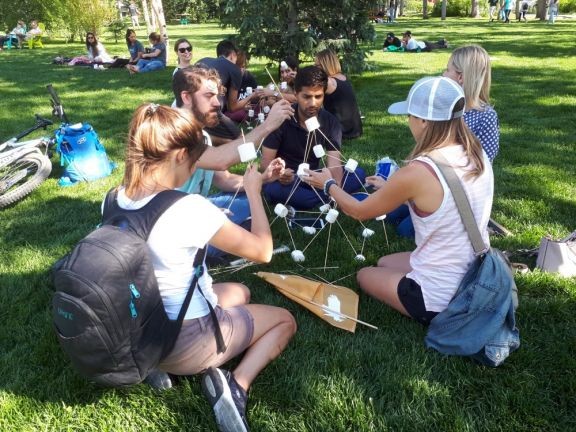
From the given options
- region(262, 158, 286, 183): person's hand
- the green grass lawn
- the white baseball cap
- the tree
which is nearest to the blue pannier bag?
the green grass lawn

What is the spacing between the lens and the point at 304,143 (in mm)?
3723

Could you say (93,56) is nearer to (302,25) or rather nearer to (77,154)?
(302,25)

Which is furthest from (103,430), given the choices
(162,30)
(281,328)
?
(162,30)

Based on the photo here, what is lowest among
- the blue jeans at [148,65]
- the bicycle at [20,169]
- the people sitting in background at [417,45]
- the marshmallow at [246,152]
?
the bicycle at [20,169]

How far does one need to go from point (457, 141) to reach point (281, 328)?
1274 millimetres

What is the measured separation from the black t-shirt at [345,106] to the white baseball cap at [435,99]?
3218mm

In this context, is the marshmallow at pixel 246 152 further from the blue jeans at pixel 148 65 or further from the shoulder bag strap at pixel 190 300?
→ the blue jeans at pixel 148 65

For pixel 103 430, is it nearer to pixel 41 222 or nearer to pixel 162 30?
pixel 41 222

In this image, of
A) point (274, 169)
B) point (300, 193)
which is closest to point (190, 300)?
point (274, 169)

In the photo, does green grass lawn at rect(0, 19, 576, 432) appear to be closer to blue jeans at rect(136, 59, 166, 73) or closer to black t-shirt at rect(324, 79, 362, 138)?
black t-shirt at rect(324, 79, 362, 138)

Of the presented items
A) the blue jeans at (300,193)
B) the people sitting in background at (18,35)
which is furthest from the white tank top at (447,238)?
the people sitting in background at (18,35)

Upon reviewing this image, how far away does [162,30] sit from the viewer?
1647cm

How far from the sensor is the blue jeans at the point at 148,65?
12.1m

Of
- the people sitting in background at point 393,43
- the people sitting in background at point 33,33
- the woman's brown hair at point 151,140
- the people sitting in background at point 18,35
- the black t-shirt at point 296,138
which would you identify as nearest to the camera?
the woman's brown hair at point 151,140
